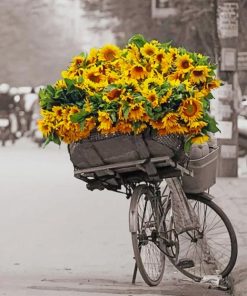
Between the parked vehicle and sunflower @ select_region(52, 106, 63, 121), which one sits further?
the parked vehicle

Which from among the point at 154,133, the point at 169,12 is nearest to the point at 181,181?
the point at 154,133

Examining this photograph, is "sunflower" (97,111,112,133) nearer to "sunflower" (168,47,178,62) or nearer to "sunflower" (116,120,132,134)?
"sunflower" (116,120,132,134)

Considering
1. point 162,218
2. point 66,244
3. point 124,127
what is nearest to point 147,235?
point 162,218

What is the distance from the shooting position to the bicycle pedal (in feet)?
26.3

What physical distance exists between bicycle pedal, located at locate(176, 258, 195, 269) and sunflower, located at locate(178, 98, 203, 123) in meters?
1.20

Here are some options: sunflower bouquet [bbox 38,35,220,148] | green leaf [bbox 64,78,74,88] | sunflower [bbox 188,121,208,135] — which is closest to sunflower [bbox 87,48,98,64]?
sunflower bouquet [bbox 38,35,220,148]

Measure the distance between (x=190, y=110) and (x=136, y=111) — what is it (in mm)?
358

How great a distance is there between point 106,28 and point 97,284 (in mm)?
30611

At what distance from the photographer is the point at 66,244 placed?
10.5 m

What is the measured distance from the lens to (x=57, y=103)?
294 inches

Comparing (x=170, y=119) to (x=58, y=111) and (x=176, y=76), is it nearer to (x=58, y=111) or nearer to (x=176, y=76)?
(x=176, y=76)

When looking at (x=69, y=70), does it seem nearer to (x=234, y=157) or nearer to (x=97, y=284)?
(x=97, y=284)

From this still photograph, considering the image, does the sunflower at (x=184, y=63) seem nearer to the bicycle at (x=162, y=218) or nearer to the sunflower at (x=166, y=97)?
the sunflower at (x=166, y=97)

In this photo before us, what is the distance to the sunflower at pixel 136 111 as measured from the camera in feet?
23.6
